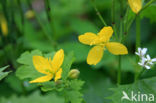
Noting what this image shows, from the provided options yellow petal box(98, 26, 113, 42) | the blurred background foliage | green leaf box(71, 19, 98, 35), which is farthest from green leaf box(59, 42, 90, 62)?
yellow petal box(98, 26, 113, 42)

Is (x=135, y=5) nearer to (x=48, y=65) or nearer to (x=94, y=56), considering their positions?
(x=94, y=56)

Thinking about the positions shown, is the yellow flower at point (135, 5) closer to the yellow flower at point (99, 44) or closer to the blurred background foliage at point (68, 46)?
the yellow flower at point (99, 44)

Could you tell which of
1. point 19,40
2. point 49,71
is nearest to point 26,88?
point 19,40

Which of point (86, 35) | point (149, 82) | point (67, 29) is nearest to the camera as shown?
point (86, 35)

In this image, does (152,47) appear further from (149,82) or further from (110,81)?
(149,82)

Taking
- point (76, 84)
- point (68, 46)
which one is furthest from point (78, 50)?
point (76, 84)

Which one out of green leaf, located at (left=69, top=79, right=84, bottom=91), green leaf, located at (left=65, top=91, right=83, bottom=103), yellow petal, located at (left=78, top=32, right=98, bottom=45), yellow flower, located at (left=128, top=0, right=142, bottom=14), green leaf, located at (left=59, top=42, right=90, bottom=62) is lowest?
green leaf, located at (left=59, top=42, right=90, bottom=62)

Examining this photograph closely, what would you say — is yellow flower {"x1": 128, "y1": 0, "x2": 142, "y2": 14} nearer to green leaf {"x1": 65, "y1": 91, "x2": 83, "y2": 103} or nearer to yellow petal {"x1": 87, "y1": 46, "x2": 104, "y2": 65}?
yellow petal {"x1": 87, "y1": 46, "x2": 104, "y2": 65}
